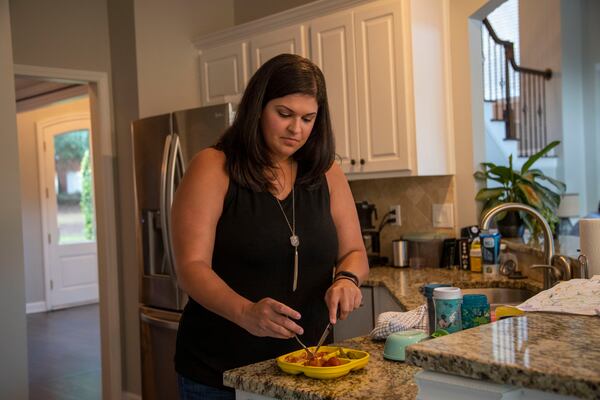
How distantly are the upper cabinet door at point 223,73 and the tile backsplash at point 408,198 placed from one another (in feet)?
3.22

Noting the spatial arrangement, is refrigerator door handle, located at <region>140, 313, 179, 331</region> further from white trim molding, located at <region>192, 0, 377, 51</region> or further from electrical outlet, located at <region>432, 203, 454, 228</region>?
white trim molding, located at <region>192, 0, 377, 51</region>

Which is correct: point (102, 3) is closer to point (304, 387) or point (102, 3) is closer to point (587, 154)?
point (304, 387)

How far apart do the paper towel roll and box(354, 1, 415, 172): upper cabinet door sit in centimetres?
134

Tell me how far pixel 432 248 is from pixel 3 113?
231 cm

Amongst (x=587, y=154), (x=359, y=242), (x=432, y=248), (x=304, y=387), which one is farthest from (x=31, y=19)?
(x=587, y=154)

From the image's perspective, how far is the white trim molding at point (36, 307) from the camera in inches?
326

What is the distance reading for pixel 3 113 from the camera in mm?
3293

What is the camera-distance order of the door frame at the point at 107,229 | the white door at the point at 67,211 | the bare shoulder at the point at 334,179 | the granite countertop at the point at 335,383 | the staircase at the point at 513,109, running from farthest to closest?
the white door at the point at 67,211, the staircase at the point at 513,109, the door frame at the point at 107,229, the bare shoulder at the point at 334,179, the granite countertop at the point at 335,383

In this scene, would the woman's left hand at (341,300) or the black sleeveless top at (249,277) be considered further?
the black sleeveless top at (249,277)

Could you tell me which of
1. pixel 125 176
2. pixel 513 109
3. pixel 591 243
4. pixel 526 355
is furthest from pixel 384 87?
pixel 513 109

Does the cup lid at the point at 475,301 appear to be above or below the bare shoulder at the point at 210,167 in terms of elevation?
below

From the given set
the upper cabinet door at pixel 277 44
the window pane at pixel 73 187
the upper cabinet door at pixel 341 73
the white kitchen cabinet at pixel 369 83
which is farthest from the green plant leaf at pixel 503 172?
the window pane at pixel 73 187

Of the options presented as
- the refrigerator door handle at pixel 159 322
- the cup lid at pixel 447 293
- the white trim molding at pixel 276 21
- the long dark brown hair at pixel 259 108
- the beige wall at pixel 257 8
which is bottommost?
the refrigerator door handle at pixel 159 322

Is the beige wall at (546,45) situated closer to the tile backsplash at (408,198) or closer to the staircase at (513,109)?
the staircase at (513,109)
